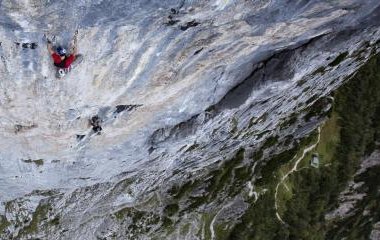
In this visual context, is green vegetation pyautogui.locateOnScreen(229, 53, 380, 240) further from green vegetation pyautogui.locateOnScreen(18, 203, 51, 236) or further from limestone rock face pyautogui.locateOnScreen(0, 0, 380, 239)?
green vegetation pyautogui.locateOnScreen(18, 203, 51, 236)

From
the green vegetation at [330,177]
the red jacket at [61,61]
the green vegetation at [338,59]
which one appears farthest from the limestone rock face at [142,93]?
the green vegetation at [330,177]

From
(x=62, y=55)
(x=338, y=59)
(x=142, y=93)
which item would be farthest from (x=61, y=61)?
(x=338, y=59)

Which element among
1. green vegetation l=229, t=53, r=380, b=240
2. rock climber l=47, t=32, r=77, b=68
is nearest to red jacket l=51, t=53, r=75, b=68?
rock climber l=47, t=32, r=77, b=68

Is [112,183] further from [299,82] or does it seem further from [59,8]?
[59,8]

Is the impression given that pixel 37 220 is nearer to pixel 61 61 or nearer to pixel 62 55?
pixel 61 61

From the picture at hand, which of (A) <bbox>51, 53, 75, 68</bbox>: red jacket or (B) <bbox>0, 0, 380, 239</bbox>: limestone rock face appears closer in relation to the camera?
(B) <bbox>0, 0, 380, 239</bbox>: limestone rock face
